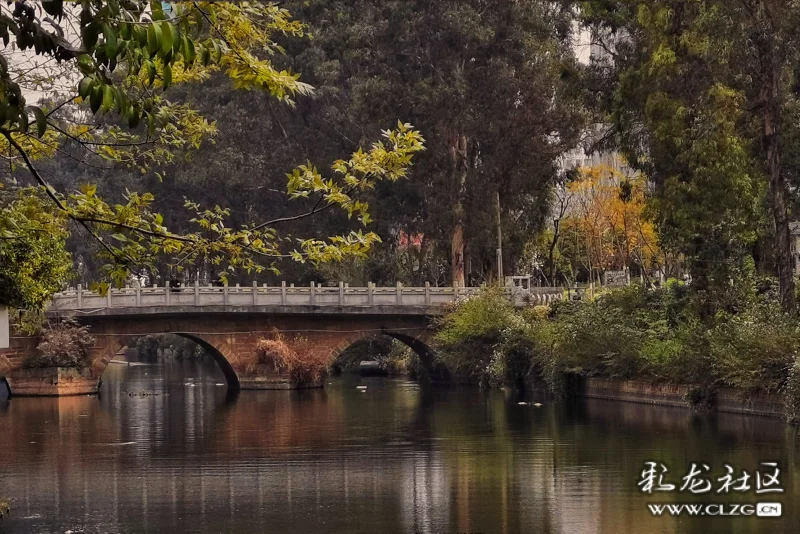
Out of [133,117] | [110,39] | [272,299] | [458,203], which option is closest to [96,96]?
[110,39]

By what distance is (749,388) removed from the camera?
35312mm

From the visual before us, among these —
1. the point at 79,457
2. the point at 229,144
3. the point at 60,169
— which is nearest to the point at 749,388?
the point at 79,457

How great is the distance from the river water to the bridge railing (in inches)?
231

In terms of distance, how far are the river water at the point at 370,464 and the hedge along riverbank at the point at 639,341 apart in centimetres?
136

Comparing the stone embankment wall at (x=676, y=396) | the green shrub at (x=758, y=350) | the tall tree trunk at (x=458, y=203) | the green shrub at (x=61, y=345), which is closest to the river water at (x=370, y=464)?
the stone embankment wall at (x=676, y=396)

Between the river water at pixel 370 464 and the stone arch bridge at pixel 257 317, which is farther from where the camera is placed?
the stone arch bridge at pixel 257 317

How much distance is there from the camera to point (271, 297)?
53.9 meters

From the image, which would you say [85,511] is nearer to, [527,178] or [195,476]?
[195,476]

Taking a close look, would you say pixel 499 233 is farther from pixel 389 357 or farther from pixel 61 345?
pixel 61 345

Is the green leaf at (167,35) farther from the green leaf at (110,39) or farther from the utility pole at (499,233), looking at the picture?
the utility pole at (499,233)

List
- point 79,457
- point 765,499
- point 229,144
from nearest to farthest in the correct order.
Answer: point 765,499
point 79,457
point 229,144

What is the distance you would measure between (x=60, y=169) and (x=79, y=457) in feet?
197

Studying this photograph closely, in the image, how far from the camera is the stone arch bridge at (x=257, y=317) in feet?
174

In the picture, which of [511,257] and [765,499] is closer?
[765,499]
